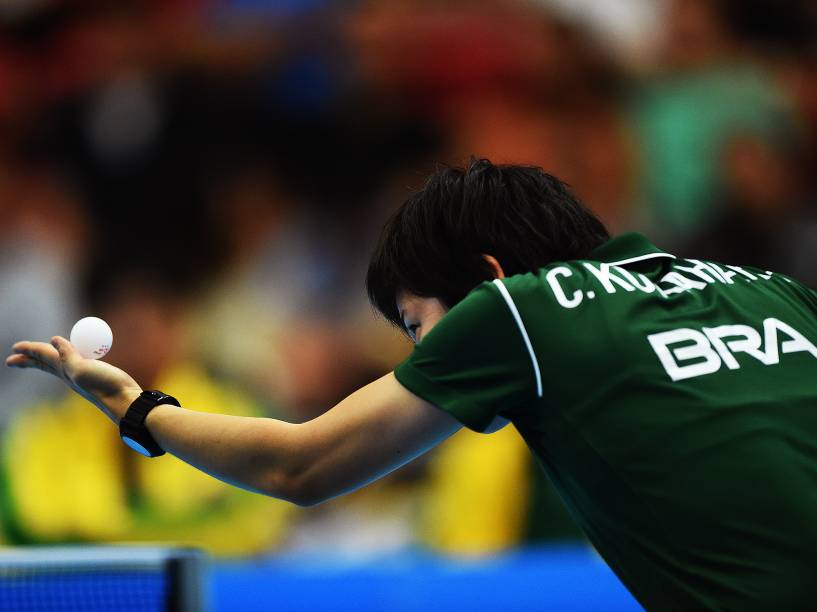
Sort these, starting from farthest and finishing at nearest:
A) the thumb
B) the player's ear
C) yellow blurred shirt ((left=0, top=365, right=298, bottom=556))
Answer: yellow blurred shirt ((left=0, top=365, right=298, bottom=556)), the thumb, the player's ear

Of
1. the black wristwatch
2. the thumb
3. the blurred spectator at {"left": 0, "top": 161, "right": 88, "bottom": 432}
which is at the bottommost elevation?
the black wristwatch

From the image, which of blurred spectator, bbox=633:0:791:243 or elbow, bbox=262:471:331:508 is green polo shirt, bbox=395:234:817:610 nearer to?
elbow, bbox=262:471:331:508

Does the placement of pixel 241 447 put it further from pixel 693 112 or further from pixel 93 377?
pixel 693 112

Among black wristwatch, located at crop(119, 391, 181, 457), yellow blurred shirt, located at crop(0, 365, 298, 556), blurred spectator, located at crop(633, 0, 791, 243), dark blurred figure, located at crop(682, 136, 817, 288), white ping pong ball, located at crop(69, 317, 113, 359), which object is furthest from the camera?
blurred spectator, located at crop(633, 0, 791, 243)

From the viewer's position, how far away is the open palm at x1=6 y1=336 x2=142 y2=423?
101 inches

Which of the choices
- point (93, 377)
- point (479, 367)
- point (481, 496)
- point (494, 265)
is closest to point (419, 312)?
point (494, 265)

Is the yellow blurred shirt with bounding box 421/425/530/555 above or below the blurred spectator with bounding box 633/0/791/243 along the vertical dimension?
below

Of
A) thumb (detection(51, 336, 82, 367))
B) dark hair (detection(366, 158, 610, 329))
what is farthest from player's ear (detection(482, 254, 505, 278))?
thumb (detection(51, 336, 82, 367))

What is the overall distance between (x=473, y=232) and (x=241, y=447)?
2.05 feet

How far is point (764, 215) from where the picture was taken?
756 cm

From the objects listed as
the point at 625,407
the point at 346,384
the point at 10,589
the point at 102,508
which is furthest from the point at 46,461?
the point at 625,407

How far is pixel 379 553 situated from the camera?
625cm

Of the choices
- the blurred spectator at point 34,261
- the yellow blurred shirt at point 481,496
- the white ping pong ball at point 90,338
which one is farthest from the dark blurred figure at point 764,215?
the white ping pong ball at point 90,338

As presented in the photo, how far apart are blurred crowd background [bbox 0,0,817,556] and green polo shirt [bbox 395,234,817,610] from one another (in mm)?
4610
